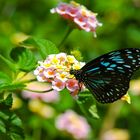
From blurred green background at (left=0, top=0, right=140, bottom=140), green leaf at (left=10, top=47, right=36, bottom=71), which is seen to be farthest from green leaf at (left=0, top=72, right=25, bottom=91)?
blurred green background at (left=0, top=0, right=140, bottom=140)

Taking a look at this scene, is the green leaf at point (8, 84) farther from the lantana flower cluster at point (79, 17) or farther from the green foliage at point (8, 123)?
the lantana flower cluster at point (79, 17)

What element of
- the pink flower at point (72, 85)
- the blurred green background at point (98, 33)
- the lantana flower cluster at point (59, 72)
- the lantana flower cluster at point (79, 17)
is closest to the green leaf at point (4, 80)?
the lantana flower cluster at point (59, 72)

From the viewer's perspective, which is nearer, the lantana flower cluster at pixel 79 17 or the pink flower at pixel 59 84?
the pink flower at pixel 59 84

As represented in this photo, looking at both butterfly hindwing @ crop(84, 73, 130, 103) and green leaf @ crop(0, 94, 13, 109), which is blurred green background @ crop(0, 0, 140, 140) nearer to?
butterfly hindwing @ crop(84, 73, 130, 103)

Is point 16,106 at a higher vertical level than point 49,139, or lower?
higher

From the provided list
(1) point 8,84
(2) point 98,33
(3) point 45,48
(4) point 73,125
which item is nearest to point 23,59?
(3) point 45,48

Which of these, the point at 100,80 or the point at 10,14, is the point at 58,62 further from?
the point at 10,14

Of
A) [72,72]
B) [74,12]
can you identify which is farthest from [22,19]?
[72,72]
